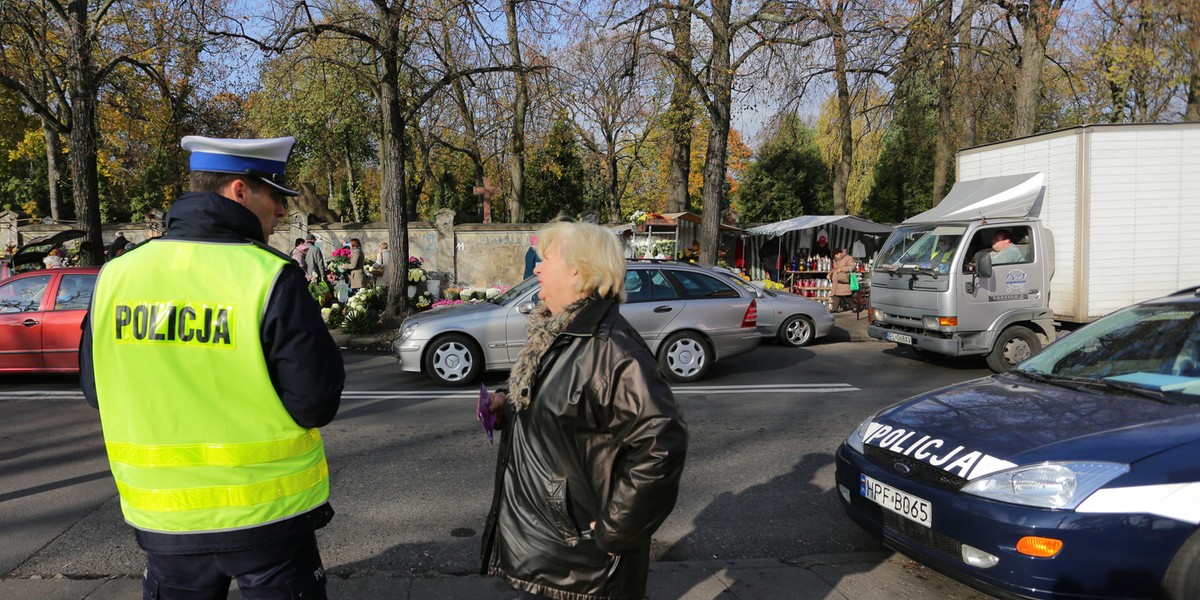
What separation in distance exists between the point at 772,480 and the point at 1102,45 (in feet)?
77.4

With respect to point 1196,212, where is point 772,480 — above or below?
below

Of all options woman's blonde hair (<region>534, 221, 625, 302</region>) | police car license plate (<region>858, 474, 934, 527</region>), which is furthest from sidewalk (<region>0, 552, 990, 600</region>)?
woman's blonde hair (<region>534, 221, 625, 302</region>)

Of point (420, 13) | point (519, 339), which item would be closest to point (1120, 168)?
point (519, 339)

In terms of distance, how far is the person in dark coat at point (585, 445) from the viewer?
2.03 metres

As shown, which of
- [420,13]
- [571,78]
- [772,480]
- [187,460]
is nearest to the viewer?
[187,460]

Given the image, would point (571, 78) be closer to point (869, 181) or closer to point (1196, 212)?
point (1196, 212)

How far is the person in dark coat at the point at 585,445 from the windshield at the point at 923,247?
869 centimetres

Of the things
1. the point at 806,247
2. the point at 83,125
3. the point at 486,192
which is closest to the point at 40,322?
the point at 83,125

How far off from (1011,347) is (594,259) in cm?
937

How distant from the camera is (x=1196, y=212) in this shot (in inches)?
376

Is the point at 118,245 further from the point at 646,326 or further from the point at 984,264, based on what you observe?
the point at 984,264

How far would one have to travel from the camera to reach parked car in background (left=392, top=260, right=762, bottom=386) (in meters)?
9.12

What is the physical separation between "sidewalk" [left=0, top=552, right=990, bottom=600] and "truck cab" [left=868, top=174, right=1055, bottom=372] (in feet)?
21.1

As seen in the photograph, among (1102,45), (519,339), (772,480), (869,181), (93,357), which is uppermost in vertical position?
(1102,45)
